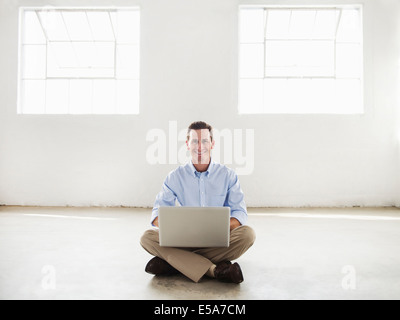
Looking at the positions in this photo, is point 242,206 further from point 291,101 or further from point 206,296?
point 291,101

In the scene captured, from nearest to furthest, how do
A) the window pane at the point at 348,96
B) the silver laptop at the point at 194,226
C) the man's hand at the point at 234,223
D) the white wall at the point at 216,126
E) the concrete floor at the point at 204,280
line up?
the silver laptop at the point at 194,226, the concrete floor at the point at 204,280, the man's hand at the point at 234,223, the white wall at the point at 216,126, the window pane at the point at 348,96

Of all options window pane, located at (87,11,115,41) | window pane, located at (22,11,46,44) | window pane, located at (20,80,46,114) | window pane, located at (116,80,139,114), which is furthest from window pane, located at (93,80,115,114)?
window pane, located at (22,11,46,44)

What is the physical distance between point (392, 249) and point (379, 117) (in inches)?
124

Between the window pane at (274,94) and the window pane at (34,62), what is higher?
the window pane at (34,62)

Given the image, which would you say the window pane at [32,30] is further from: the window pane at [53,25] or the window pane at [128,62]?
the window pane at [128,62]

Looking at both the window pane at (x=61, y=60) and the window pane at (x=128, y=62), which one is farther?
the window pane at (x=61, y=60)

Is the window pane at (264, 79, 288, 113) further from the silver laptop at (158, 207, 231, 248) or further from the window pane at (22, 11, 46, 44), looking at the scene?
the silver laptop at (158, 207, 231, 248)

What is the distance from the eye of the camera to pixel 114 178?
533 centimetres

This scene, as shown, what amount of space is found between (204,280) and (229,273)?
0.58ft

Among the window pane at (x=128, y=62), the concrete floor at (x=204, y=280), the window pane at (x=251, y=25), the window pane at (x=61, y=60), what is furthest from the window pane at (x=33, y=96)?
the window pane at (x=251, y=25)

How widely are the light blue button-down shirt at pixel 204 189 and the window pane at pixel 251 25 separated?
3.95 m

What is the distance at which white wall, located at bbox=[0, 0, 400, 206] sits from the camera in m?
5.26

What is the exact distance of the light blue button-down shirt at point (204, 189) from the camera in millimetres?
2094

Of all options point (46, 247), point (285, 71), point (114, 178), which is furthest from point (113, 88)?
point (46, 247)
